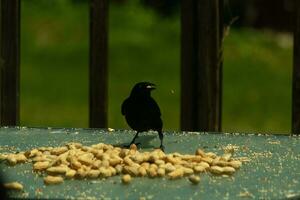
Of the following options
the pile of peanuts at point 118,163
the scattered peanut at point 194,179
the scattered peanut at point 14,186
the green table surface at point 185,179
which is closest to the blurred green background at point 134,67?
the green table surface at point 185,179

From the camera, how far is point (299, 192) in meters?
1.78

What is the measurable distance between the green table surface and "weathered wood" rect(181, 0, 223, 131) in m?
0.47

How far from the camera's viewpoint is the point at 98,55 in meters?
3.22

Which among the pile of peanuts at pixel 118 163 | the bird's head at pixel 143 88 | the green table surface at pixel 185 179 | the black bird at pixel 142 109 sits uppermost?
the bird's head at pixel 143 88

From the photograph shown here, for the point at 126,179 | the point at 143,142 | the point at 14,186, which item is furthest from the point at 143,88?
the point at 14,186

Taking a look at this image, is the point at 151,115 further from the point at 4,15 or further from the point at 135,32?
the point at 135,32

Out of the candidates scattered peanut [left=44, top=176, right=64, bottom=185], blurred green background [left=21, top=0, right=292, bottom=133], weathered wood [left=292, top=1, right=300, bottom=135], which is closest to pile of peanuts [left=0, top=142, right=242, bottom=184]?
scattered peanut [left=44, top=176, right=64, bottom=185]

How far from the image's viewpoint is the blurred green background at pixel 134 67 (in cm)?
615

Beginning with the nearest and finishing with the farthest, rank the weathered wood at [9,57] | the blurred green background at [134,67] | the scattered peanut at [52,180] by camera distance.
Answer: the scattered peanut at [52,180]
the weathered wood at [9,57]
the blurred green background at [134,67]

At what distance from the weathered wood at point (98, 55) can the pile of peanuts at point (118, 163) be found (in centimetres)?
103

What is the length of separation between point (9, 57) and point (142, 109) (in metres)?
1.15

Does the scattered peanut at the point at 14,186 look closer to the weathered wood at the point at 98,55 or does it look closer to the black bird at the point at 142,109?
the black bird at the point at 142,109

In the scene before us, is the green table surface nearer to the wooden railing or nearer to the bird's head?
the bird's head

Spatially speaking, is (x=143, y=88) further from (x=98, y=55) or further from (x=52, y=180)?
(x=98, y=55)
